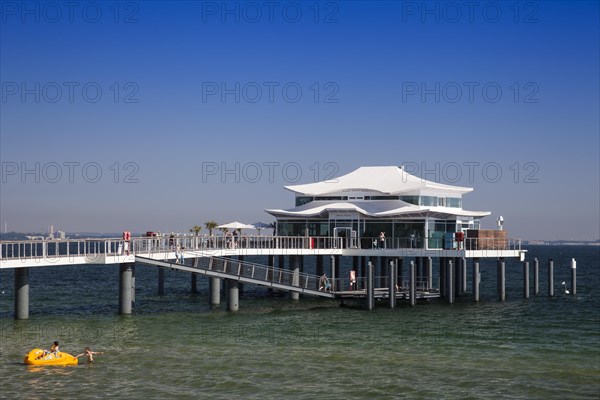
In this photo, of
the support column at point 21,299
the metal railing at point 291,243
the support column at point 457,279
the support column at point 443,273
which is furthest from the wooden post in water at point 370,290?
the support column at point 21,299

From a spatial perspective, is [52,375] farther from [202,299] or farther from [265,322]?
[202,299]

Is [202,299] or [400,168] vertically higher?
[400,168]

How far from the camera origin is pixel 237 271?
181 feet

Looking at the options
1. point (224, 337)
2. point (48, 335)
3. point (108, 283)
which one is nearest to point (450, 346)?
point (224, 337)

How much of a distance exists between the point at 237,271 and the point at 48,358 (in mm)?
19417

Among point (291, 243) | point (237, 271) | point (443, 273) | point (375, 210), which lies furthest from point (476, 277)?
point (237, 271)

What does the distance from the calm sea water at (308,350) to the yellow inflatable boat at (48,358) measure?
0.79m

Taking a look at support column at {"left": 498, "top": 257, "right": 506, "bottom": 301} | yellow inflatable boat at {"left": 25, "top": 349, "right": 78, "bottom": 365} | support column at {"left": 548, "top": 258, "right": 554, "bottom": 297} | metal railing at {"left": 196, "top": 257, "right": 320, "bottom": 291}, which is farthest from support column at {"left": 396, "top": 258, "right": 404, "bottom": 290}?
yellow inflatable boat at {"left": 25, "top": 349, "right": 78, "bottom": 365}

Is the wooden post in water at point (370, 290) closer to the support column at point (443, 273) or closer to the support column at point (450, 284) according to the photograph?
the support column at point (450, 284)

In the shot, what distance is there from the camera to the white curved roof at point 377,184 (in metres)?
68.8

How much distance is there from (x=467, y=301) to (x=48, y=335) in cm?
3290

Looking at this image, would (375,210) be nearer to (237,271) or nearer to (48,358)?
(237,271)

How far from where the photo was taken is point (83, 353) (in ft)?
129

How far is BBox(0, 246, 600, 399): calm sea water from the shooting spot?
1318 inches
